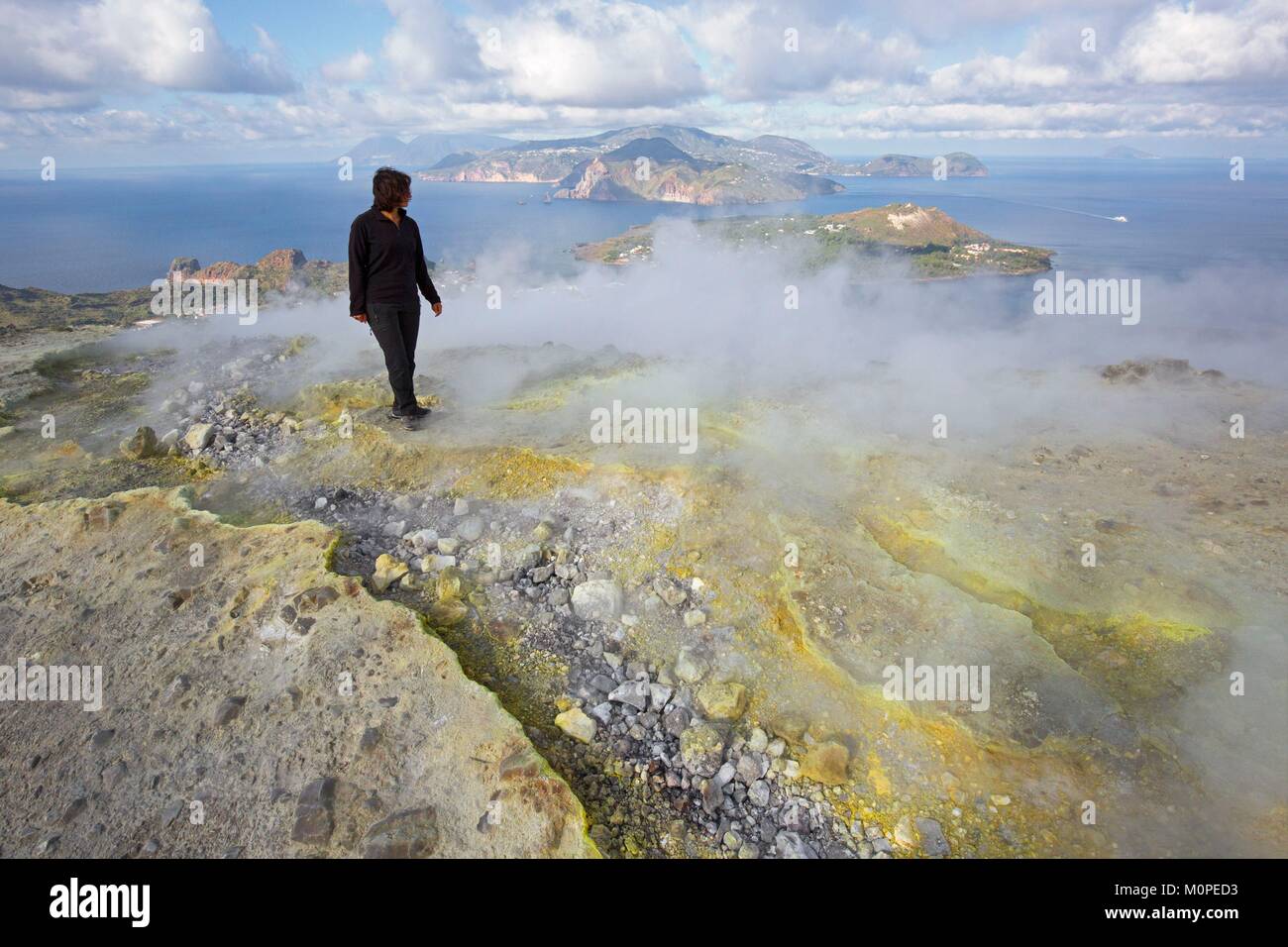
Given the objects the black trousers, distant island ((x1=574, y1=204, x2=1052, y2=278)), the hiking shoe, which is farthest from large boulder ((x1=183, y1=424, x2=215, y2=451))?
distant island ((x1=574, y1=204, x2=1052, y2=278))

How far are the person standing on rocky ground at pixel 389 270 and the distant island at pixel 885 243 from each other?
272 ft

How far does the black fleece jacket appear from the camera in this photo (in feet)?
22.3

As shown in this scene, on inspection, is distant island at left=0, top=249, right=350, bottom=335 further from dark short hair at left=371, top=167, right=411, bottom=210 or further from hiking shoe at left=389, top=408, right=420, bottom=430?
dark short hair at left=371, top=167, right=411, bottom=210

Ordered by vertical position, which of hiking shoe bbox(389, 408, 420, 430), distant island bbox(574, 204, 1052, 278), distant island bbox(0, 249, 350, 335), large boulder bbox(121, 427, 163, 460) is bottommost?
large boulder bbox(121, 427, 163, 460)

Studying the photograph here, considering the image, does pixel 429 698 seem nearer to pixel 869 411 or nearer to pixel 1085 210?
pixel 869 411

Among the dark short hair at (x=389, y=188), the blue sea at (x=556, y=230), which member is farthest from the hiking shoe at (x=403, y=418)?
the blue sea at (x=556, y=230)

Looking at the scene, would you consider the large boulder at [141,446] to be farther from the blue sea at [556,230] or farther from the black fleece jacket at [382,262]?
the blue sea at [556,230]

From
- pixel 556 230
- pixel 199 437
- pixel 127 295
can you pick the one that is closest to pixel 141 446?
pixel 199 437

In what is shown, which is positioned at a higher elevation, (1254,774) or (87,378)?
(87,378)

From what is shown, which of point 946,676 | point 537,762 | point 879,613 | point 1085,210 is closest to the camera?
point 537,762

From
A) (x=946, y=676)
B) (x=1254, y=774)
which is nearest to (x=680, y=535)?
(x=946, y=676)

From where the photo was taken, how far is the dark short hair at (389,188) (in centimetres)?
648

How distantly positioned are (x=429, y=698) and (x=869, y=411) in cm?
761

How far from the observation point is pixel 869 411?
9.52 m
